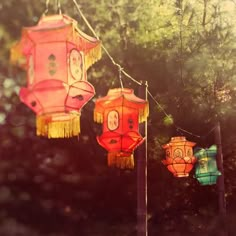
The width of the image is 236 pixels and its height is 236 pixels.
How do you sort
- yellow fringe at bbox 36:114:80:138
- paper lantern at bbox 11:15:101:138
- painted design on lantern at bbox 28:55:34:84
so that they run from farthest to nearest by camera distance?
yellow fringe at bbox 36:114:80:138, painted design on lantern at bbox 28:55:34:84, paper lantern at bbox 11:15:101:138

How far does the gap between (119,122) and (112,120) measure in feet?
0.40

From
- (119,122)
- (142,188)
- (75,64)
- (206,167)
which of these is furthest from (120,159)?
(206,167)

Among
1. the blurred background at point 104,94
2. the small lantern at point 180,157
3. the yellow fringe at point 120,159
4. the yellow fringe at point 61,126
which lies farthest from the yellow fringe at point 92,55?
the blurred background at point 104,94

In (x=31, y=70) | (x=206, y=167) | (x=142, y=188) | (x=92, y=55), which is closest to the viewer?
(x=31, y=70)

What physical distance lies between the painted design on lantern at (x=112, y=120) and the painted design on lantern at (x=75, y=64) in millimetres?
2072

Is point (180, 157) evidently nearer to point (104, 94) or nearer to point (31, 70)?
point (104, 94)

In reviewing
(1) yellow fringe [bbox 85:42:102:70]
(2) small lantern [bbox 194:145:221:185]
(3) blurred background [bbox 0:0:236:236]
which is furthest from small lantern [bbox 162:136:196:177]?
(1) yellow fringe [bbox 85:42:102:70]

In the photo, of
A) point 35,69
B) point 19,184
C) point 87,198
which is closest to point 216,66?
point 87,198

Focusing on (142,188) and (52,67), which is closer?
(52,67)

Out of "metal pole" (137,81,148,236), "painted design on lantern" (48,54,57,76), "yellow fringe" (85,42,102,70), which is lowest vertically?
"metal pole" (137,81,148,236)

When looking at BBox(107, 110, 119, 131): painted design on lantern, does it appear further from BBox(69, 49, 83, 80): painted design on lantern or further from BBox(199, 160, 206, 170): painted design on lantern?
BBox(199, 160, 206, 170): painted design on lantern

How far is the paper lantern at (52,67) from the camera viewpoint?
184 inches

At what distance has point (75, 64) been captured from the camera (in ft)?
16.2

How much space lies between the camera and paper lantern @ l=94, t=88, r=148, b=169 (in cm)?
698
